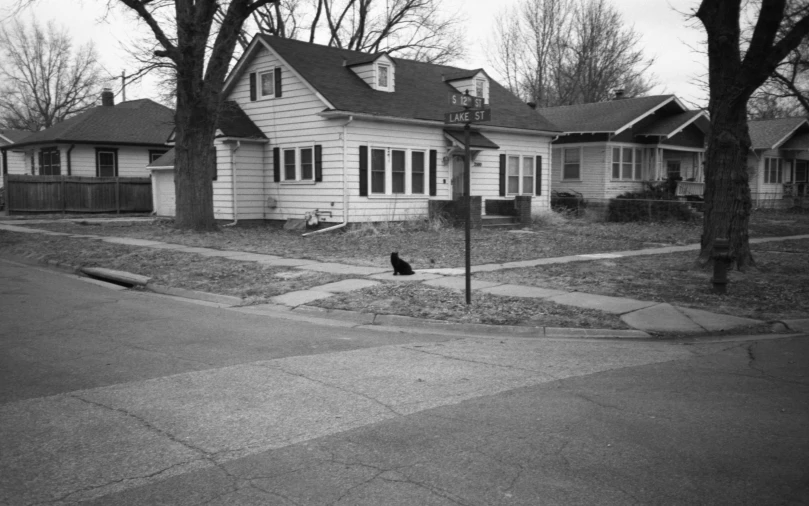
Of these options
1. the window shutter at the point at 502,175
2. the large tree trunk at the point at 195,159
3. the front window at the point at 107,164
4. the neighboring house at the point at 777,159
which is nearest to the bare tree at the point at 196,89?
the large tree trunk at the point at 195,159

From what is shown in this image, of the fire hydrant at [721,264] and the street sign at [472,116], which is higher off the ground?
the street sign at [472,116]

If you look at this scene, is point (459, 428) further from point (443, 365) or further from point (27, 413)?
point (27, 413)

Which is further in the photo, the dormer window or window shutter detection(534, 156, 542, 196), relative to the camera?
window shutter detection(534, 156, 542, 196)

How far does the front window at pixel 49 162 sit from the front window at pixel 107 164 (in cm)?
219

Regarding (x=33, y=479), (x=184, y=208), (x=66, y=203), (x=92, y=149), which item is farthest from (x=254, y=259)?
(x=92, y=149)

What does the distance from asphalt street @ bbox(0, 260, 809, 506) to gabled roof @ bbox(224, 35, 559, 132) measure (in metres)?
15.3

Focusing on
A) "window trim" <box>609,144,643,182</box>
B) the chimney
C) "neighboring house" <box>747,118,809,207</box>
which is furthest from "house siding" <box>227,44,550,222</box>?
"neighboring house" <box>747,118,809,207</box>

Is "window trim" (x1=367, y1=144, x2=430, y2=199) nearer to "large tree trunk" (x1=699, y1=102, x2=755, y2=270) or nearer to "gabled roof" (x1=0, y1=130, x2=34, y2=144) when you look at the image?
"large tree trunk" (x1=699, y1=102, x2=755, y2=270)

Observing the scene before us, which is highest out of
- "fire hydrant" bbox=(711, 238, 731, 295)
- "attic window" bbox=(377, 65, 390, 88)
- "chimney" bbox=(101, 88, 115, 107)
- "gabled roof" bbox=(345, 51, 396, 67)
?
"chimney" bbox=(101, 88, 115, 107)

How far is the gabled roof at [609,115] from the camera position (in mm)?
32625

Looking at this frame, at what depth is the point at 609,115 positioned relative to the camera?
34.3 meters

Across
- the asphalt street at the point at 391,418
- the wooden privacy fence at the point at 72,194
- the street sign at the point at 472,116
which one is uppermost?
the street sign at the point at 472,116

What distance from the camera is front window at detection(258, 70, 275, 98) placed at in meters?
24.8

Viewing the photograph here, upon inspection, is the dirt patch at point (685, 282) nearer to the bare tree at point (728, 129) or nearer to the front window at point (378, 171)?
the bare tree at point (728, 129)
